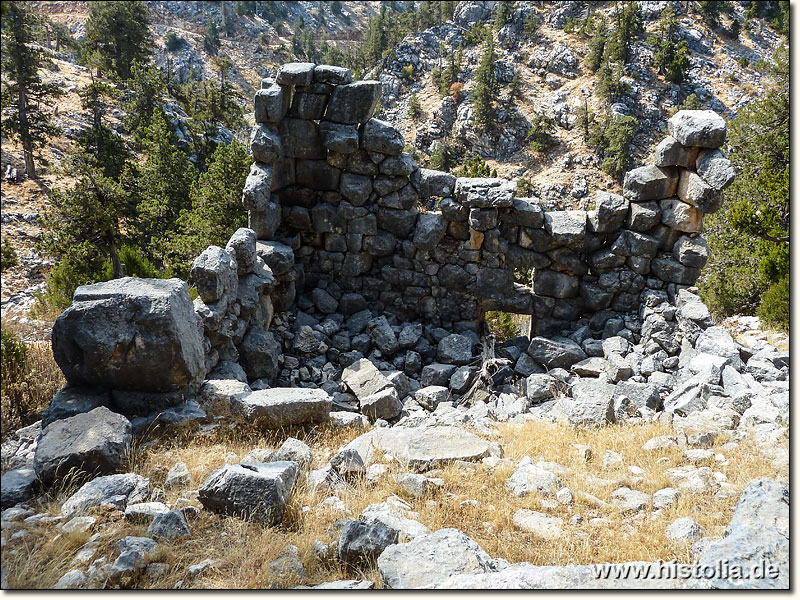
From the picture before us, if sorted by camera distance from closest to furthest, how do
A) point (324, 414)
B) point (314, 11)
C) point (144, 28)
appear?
point (324, 414)
point (144, 28)
point (314, 11)

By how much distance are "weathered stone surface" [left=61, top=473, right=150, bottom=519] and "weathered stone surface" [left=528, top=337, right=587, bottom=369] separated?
24.8ft

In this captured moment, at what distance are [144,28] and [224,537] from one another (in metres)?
29.4

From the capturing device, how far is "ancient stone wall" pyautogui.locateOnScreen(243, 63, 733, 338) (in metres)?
10.4

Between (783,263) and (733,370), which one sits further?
(783,263)

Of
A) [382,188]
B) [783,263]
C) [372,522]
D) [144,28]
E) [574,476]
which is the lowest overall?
[574,476]

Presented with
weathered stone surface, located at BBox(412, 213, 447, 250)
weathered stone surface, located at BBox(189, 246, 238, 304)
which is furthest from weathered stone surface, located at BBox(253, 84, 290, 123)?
weathered stone surface, located at BBox(189, 246, 238, 304)

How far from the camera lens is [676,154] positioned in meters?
10.1

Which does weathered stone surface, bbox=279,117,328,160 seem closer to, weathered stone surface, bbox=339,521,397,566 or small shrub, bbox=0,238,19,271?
small shrub, bbox=0,238,19,271

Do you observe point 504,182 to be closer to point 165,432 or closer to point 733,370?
point 733,370

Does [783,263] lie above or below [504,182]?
below

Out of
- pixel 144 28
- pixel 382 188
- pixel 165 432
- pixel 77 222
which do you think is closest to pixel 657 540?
pixel 165 432

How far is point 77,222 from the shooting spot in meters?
12.7

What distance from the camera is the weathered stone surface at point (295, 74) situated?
10430 mm

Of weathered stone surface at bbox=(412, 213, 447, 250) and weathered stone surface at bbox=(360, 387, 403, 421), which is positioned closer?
weathered stone surface at bbox=(360, 387, 403, 421)
